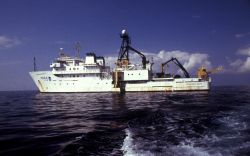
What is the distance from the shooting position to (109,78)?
6353 centimetres

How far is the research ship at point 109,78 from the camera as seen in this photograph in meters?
61.3

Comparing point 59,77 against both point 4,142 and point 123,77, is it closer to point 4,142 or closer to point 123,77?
point 123,77

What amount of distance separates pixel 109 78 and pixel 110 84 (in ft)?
7.40

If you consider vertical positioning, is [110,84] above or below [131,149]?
above

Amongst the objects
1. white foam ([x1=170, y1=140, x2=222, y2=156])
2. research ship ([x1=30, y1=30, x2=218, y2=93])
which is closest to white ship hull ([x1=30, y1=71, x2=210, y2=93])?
research ship ([x1=30, y1=30, x2=218, y2=93])

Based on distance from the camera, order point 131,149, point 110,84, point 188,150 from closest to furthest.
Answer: point 188,150
point 131,149
point 110,84

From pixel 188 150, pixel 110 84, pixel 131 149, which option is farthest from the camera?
pixel 110 84

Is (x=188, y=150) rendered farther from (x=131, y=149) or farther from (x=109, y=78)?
(x=109, y=78)

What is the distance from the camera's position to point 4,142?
10227 millimetres

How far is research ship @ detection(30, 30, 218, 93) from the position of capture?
201 ft

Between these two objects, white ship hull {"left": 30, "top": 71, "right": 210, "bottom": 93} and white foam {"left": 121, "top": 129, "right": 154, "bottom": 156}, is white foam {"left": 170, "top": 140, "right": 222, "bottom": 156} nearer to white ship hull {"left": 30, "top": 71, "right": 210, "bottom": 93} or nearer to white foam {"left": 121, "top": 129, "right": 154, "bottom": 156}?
white foam {"left": 121, "top": 129, "right": 154, "bottom": 156}

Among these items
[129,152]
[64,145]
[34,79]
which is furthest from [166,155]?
[34,79]

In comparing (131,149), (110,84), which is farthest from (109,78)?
(131,149)

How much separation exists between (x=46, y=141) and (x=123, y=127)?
4.56 metres
